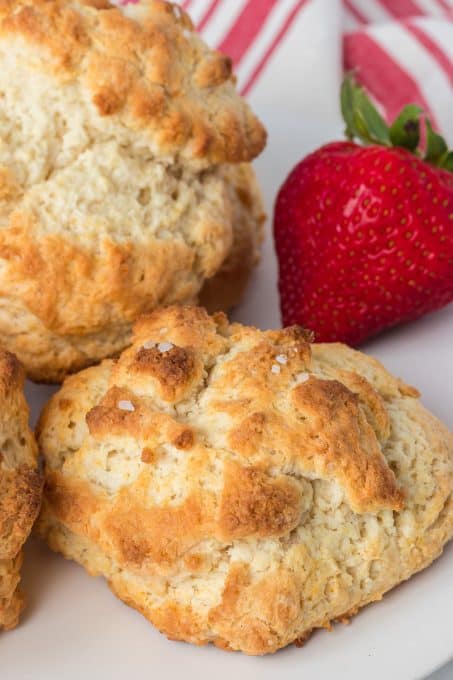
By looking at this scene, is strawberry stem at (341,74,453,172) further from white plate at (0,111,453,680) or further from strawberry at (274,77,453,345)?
white plate at (0,111,453,680)

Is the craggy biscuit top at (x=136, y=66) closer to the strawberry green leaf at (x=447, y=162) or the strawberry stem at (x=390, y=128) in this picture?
the strawberry stem at (x=390, y=128)

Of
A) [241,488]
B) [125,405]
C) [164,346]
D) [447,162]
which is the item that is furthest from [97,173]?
[447,162]

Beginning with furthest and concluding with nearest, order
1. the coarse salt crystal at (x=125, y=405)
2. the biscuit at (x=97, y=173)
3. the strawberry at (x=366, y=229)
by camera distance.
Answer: the strawberry at (x=366, y=229)
the biscuit at (x=97, y=173)
the coarse salt crystal at (x=125, y=405)

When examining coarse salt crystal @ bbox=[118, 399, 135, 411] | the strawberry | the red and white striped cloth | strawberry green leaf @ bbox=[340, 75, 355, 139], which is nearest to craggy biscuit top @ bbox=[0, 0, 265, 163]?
the strawberry

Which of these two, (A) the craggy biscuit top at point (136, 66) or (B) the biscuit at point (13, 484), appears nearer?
(B) the biscuit at point (13, 484)

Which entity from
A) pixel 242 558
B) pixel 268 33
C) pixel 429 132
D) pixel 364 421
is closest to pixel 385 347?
pixel 429 132

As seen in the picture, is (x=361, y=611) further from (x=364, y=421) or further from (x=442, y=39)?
(x=442, y=39)

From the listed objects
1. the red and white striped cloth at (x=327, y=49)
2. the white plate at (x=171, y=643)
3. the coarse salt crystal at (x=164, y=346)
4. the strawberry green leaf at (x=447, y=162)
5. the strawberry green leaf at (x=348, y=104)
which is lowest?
the white plate at (x=171, y=643)

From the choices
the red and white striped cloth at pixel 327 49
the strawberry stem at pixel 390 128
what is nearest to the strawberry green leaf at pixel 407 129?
the strawberry stem at pixel 390 128
